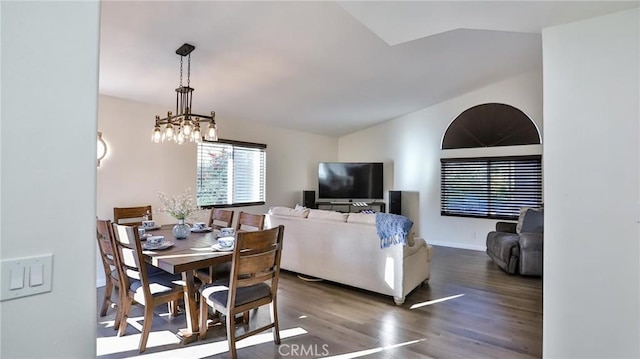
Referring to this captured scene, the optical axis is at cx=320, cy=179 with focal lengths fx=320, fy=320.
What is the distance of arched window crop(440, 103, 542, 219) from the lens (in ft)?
18.7

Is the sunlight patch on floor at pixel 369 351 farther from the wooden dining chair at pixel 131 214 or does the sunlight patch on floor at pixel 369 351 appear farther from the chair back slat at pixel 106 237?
the wooden dining chair at pixel 131 214

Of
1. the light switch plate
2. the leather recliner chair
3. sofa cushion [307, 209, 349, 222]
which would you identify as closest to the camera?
the light switch plate

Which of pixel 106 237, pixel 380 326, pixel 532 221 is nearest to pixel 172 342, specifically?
pixel 106 237

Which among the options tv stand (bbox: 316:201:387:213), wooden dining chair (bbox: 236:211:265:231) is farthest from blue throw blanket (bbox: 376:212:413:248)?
tv stand (bbox: 316:201:387:213)

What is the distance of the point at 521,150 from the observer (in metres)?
5.73

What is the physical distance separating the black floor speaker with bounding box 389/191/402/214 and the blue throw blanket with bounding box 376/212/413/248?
3363mm

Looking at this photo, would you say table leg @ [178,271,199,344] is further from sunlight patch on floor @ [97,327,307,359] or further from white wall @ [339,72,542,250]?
white wall @ [339,72,542,250]

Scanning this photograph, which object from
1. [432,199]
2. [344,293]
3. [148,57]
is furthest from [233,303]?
[432,199]

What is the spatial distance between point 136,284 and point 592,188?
3319mm

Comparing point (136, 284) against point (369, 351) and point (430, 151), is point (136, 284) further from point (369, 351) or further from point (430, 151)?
point (430, 151)

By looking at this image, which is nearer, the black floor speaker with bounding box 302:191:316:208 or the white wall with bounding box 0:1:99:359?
the white wall with bounding box 0:1:99:359

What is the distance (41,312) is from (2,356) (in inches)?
5.1

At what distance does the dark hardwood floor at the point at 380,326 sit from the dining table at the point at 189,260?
16cm

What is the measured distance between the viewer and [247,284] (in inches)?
93.2
